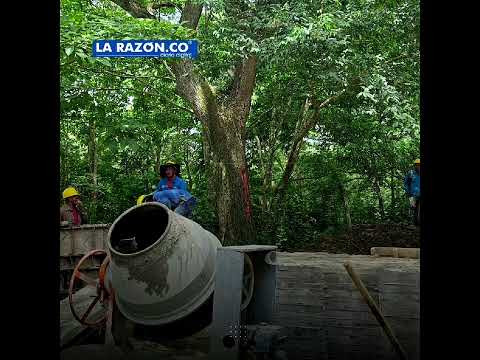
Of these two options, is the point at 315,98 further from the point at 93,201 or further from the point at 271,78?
the point at 93,201

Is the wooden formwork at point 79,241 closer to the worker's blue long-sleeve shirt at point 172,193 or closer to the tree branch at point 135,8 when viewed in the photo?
the worker's blue long-sleeve shirt at point 172,193

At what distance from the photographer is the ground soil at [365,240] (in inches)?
378

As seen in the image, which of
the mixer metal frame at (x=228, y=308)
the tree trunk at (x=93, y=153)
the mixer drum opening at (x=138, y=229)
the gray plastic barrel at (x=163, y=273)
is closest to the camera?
the mixer metal frame at (x=228, y=308)

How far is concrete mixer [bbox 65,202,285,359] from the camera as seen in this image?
3.94 meters

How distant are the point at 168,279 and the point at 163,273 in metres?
0.06

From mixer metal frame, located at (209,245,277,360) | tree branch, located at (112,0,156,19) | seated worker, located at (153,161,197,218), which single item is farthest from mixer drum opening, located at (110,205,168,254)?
tree branch, located at (112,0,156,19)

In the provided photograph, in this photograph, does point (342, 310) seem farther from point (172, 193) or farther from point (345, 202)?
point (345, 202)

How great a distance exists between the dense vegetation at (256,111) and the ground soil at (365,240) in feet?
1.52

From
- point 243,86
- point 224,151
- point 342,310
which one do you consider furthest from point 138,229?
point 243,86

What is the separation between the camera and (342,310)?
4996 mm

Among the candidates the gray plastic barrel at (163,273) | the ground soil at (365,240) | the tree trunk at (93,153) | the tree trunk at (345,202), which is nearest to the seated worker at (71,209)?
the tree trunk at (93,153)
